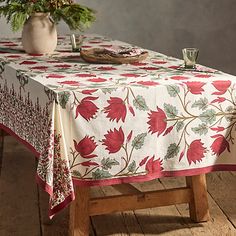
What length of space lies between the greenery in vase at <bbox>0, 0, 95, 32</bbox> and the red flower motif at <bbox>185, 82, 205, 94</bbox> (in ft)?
2.75

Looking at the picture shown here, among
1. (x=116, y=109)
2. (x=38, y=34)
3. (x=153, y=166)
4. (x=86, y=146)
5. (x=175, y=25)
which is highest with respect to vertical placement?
(x=38, y=34)

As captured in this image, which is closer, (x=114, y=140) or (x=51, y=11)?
(x=114, y=140)

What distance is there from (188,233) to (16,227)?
692 mm

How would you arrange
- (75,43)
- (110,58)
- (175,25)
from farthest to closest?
(175,25) → (75,43) → (110,58)

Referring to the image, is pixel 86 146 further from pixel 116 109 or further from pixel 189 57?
pixel 189 57

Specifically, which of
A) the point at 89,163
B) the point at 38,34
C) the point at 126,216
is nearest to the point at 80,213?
the point at 89,163

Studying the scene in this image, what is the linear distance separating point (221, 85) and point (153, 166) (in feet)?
1.26

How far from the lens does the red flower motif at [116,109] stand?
7.16 ft

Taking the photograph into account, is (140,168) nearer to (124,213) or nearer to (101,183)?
(101,183)

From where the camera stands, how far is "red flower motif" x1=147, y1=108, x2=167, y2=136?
2.25 m

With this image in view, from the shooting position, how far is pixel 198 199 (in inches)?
104

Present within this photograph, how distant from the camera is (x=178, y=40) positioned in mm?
4887

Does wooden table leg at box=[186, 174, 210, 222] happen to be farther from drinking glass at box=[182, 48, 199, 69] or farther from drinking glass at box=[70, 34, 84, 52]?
drinking glass at box=[70, 34, 84, 52]

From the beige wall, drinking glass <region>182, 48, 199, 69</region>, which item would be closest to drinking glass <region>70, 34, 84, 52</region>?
drinking glass <region>182, 48, 199, 69</region>
